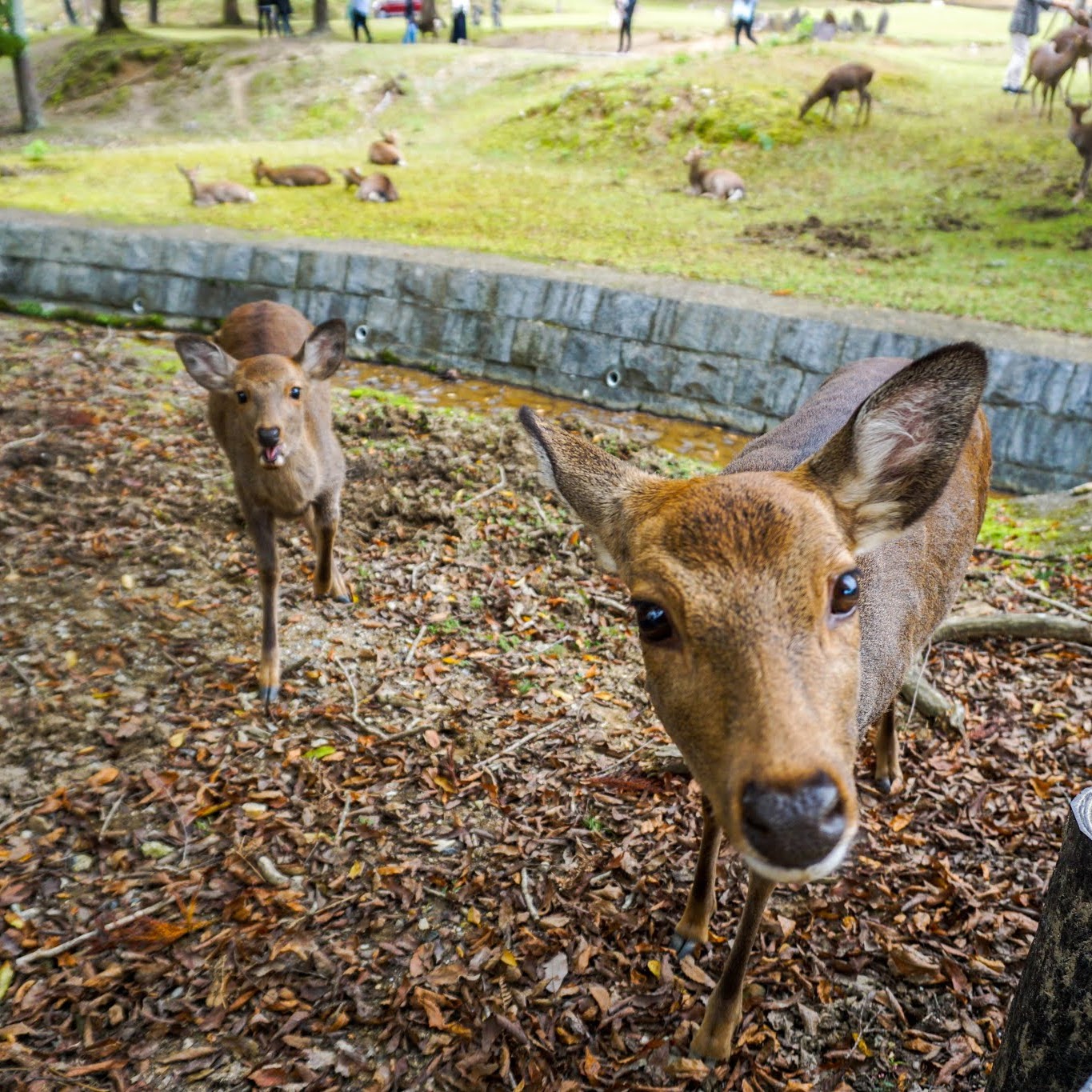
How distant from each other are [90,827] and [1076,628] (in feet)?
16.0

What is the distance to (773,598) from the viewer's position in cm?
215

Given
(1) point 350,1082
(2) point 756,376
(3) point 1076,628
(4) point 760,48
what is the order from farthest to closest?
1. (4) point 760,48
2. (2) point 756,376
3. (3) point 1076,628
4. (1) point 350,1082

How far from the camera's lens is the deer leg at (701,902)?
3.25m

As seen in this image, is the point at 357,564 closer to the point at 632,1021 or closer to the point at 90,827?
the point at 90,827

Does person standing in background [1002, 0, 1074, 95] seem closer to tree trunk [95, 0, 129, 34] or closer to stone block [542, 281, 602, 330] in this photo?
stone block [542, 281, 602, 330]

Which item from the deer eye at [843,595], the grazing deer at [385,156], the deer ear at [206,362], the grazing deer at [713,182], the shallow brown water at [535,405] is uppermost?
the deer eye at [843,595]

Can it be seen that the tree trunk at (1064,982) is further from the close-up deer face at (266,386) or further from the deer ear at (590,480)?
the close-up deer face at (266,386)

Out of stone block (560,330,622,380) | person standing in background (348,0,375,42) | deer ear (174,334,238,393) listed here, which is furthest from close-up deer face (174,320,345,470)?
person standing in background (348,0,375,42)

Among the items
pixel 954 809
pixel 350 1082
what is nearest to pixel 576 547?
pixel 954 809

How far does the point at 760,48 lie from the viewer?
75.0 ft

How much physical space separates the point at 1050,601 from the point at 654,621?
3.83 m

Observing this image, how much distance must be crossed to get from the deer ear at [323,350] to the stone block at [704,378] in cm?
528

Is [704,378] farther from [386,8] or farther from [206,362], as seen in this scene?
[386,8]

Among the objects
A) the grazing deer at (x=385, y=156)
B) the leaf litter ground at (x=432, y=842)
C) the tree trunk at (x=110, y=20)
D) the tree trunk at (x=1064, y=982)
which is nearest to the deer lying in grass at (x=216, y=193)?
the grazing deer at (x=385, y=156)
